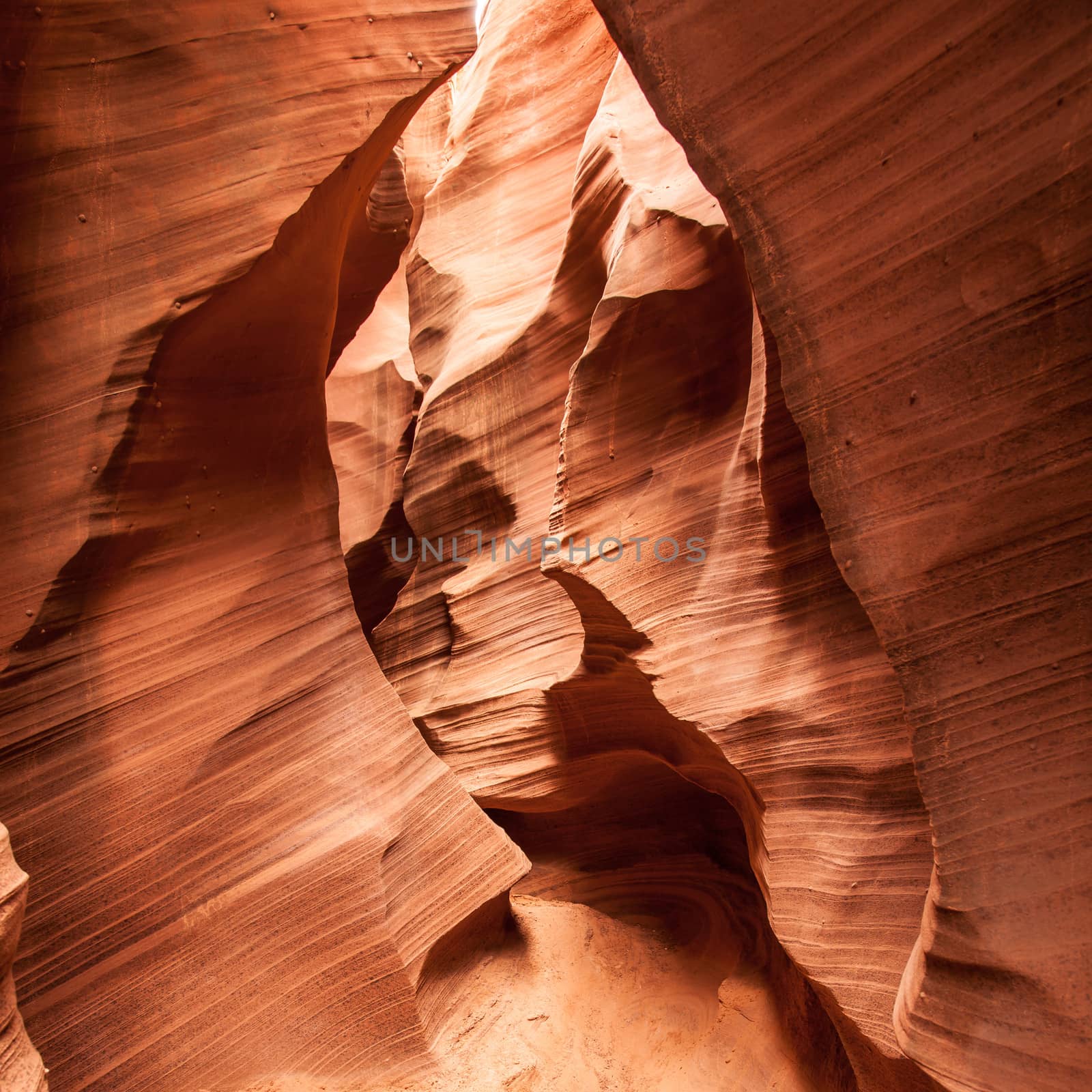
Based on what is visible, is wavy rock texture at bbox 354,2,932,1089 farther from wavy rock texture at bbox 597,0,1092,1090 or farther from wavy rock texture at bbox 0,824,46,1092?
wavy rock texture at bbox 0,824,46,1092

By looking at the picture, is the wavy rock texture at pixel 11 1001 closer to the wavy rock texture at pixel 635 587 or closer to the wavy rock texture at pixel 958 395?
the wavy rock texture at pixel 958 395

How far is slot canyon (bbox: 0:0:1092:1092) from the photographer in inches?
66.4

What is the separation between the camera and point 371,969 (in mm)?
2979

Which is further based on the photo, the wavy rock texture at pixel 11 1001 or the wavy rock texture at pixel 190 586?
the wavy rock texture at pixel 190 586

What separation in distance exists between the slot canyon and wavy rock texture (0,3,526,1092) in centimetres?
1

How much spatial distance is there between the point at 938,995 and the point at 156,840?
2.25 meters

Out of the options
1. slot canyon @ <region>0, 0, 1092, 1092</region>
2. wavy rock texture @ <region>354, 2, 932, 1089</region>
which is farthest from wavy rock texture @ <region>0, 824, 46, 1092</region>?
wavy rock texture @ <region>354, 2, 932, 1089</region>

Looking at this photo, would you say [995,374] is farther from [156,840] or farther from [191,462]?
[156,840]

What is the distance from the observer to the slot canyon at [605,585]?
66.4 inches

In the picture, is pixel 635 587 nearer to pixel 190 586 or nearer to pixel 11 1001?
pixel 190 586

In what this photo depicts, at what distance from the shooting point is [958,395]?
5.65 ft

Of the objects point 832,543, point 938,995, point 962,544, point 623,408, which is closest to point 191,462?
point 623,408

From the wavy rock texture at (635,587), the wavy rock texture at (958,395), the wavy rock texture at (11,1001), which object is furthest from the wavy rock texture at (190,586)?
the wavy rock texture at (958,395)

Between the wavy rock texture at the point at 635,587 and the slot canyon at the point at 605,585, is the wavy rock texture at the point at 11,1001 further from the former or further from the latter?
the wavy rock texture at the point at 635,587
